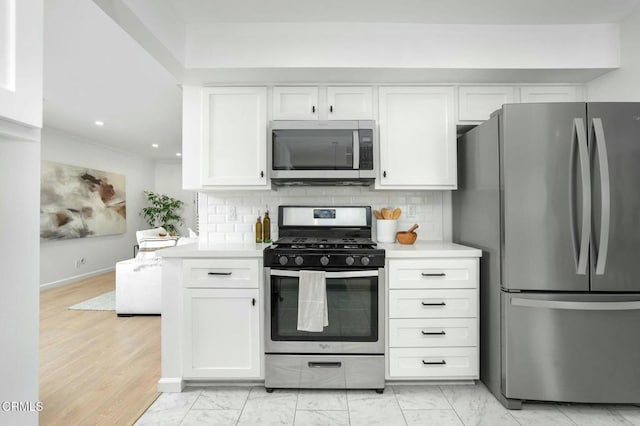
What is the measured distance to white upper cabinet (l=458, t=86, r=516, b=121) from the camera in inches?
106

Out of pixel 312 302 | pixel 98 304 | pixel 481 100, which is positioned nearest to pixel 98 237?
pixel 98 304

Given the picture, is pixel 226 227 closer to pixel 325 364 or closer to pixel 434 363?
pixel 325 364

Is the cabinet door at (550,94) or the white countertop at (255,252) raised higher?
the cabinet door at (550,94)

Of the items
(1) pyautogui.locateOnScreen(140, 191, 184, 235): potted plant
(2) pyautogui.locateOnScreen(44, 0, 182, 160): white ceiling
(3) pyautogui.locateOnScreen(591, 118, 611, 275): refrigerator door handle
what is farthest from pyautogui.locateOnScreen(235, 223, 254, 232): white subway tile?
(1) pyautogui.locateOnScreen(140, 191, 184, 235): potted plant

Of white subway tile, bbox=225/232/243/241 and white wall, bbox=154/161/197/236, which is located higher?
white wall, bbox=154/161/197/236

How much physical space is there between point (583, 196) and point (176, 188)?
819cm

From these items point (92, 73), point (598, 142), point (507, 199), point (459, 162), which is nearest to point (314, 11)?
point (459, 162)

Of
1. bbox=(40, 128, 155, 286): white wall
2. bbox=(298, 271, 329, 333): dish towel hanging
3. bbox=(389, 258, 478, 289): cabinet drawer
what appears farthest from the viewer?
bbox=(40, 128, 155, 286): white wall

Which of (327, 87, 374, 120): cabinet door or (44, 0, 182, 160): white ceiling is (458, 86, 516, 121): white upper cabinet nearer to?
(327, 87, 374, 120): cabinet door

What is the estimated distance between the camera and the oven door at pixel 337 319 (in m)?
2.28

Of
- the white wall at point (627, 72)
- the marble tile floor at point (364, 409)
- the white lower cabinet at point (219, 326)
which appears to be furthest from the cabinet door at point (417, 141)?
the marble tile floor at point (364, 409)

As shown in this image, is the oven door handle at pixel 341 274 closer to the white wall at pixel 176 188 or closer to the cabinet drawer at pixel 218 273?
the cabinet drawer at pixel 218 273

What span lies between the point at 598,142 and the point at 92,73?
4238 millimetres

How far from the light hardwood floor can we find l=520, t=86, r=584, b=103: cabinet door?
352 centimetres
